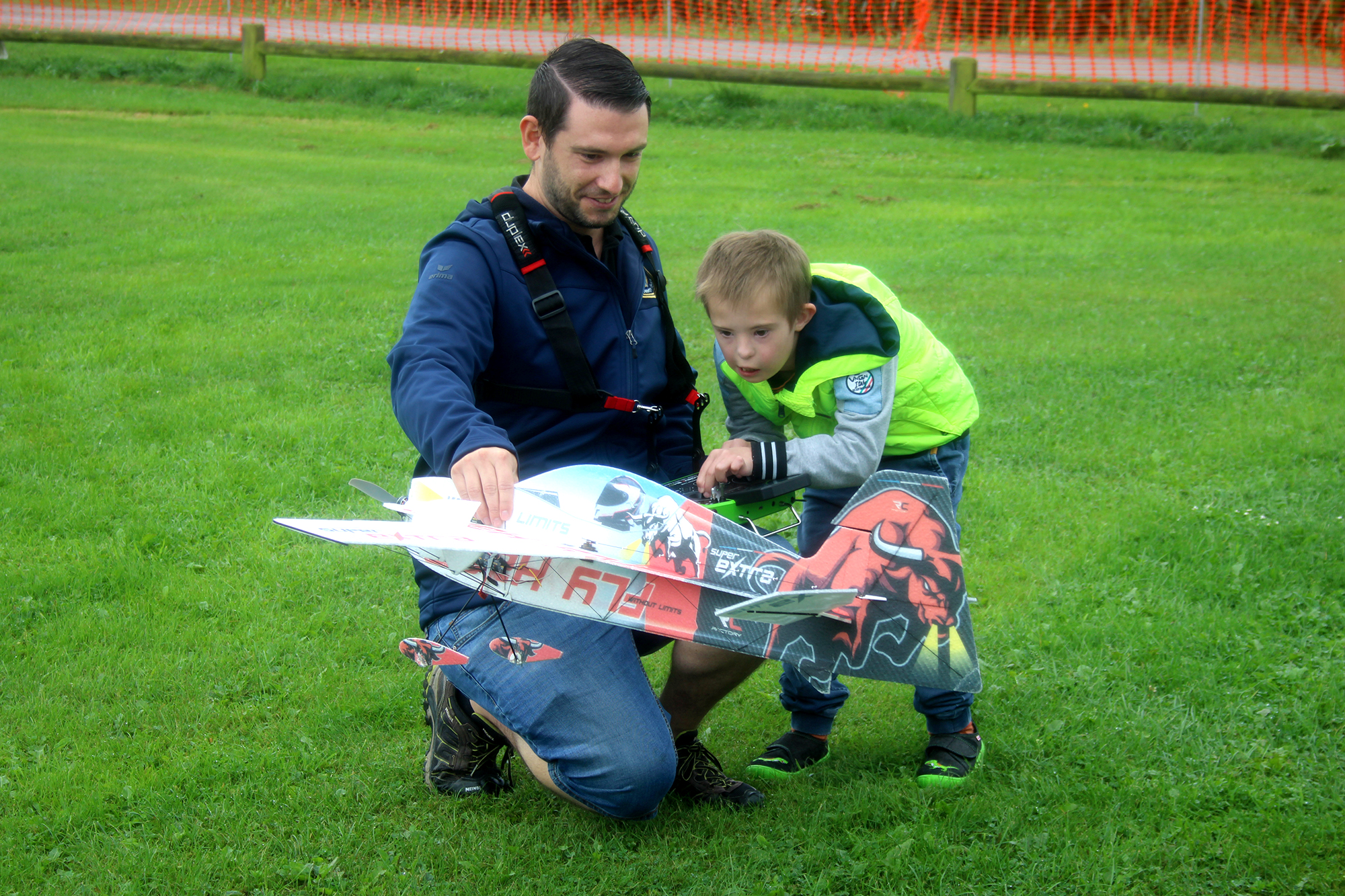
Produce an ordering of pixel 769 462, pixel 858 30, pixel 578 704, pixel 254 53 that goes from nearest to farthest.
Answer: pixel 578 704, pixel 769 462, pixel 254 53, pixel 858 30

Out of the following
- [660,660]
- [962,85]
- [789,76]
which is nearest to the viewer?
[660,660]

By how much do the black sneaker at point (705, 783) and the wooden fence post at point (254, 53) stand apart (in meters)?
15.9

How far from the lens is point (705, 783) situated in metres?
2.96

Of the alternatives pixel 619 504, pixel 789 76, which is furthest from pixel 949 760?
pixel 789 76

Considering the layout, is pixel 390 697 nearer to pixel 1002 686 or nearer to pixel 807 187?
pixel 1002 686

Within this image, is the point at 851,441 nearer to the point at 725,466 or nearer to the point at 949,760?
the point at 725,466

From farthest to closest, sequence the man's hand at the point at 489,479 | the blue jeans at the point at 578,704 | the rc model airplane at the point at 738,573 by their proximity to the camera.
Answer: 1. the blue jeans at the point at 578,704
2. the rc model airplane at the point at 738,573
3. the man's hand at the point at 489,479

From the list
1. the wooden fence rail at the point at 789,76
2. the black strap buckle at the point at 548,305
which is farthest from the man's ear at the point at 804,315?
the wooden fence rail at the point at 789,76

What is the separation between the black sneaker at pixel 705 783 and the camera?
2934mm

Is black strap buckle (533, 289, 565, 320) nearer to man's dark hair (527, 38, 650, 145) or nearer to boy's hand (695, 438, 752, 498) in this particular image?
man's dark hair (527, 38, 650, 145)

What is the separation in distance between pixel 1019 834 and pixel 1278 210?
9.39 m

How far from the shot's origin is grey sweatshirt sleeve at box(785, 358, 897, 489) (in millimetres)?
2748

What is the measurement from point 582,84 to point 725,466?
1.02 metres

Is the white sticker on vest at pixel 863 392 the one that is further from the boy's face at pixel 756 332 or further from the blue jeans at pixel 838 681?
the blue jeans at pixel 838 681
